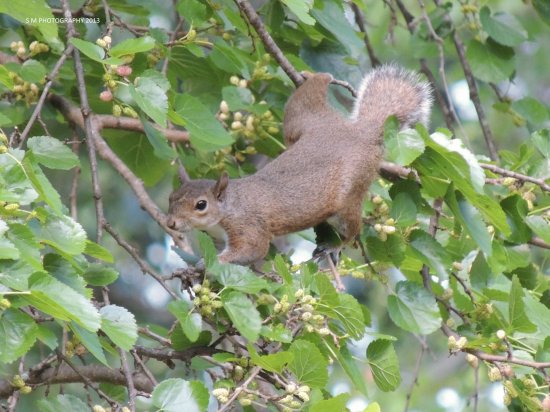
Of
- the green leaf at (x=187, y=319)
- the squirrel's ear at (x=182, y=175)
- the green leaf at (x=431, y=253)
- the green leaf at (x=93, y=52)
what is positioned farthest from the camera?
the squirrel's ear at (x=182, y=175)

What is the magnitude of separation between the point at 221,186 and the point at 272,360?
1189 mm

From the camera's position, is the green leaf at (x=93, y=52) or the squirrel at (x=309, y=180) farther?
the squirrel at (x=309, y=180)

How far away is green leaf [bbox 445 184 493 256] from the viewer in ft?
8.00

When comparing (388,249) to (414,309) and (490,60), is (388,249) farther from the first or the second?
(490,60)

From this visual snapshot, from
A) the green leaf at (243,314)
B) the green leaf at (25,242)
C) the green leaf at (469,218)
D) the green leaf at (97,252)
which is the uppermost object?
the green leaf at (25,242)

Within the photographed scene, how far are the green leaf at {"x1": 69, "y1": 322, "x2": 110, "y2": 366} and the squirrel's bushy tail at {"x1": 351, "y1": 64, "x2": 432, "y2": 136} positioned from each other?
5.15 feet

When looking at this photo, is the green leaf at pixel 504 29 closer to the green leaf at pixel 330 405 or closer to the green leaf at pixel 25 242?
the green leaf at pixel 330 405

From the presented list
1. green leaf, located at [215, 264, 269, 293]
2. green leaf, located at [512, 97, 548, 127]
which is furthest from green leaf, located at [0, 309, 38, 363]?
green leaf, located at [512, 97, 548, 127]

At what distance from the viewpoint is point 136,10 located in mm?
3258

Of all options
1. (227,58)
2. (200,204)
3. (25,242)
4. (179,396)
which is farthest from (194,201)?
(25,242)

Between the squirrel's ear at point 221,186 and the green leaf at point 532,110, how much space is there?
3.60ft

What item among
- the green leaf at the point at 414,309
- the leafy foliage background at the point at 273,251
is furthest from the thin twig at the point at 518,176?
the green leaf at the point at 414,309

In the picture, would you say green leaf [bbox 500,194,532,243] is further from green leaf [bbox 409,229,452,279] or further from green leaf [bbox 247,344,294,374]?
green leaf [bbox 247,344,294,374]

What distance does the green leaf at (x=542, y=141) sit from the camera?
2686 millimetres
